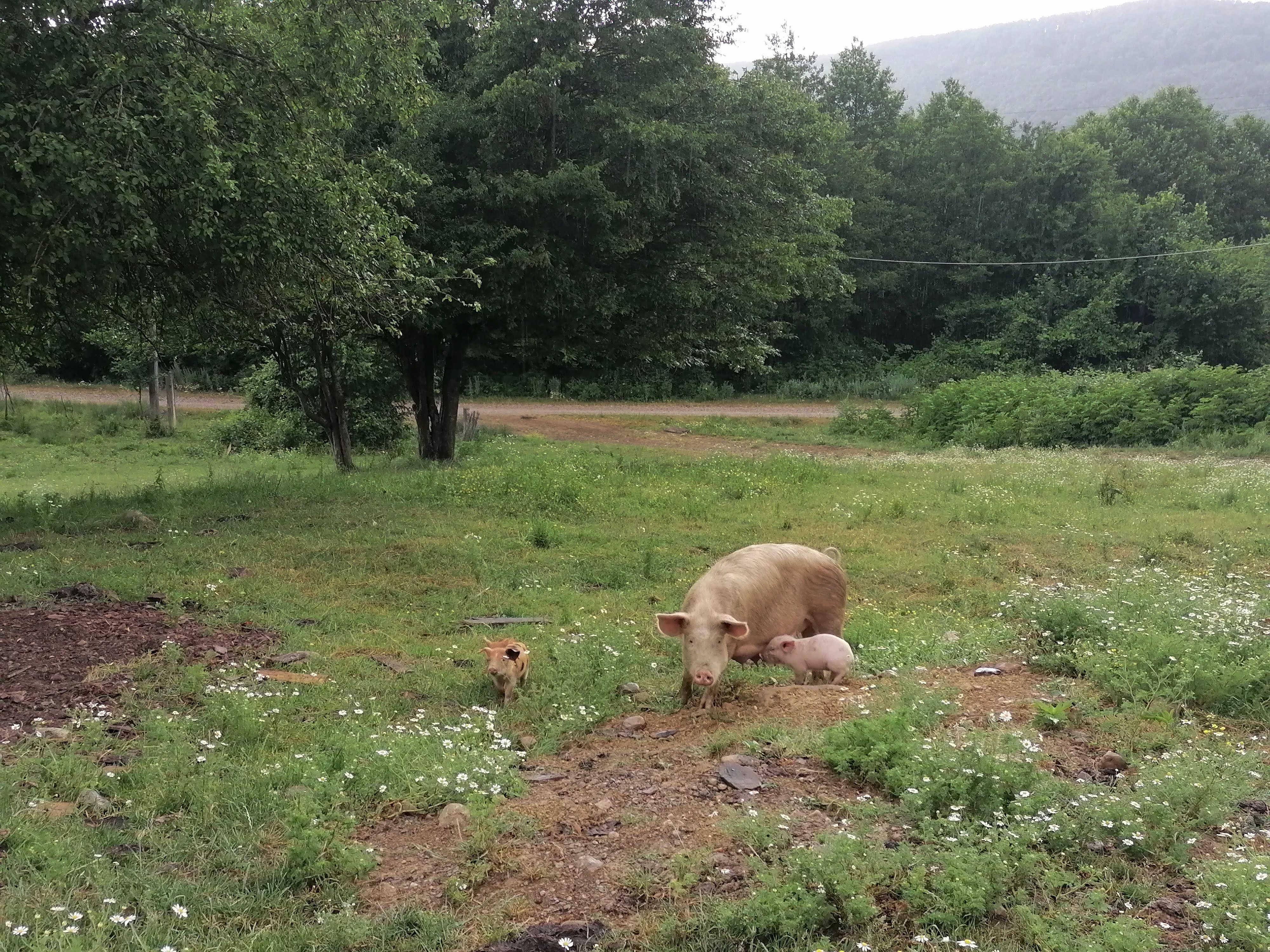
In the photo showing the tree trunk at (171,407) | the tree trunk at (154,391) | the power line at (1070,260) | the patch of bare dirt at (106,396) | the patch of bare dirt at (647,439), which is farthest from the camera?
the power line at (1070,260)

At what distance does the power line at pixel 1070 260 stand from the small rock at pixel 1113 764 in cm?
4227

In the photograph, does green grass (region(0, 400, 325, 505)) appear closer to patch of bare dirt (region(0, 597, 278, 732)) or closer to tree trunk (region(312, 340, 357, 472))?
tree trunk (region(312, 340, 357, 472))

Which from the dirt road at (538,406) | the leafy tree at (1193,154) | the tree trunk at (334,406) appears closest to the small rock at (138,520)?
the tree trunk at (334,406)

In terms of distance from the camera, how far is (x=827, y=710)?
21.8 feet

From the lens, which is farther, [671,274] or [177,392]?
[177,392]

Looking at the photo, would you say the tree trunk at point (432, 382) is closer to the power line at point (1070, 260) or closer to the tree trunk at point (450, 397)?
the tree trunk at point (450, 397)

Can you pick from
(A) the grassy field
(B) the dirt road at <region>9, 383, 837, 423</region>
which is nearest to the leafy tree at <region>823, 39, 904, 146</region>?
(B) the dirt road at <region>9, 383, 837, 423</region>

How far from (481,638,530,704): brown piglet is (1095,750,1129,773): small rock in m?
3.66

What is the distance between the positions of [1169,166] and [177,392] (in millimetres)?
52528

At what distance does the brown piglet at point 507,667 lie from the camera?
23.0 ft

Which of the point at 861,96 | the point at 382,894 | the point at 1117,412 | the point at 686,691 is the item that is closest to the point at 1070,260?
the point at 861,96

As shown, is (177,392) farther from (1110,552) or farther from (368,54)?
(1110,552)

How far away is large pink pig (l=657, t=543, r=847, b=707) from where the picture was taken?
280 inches

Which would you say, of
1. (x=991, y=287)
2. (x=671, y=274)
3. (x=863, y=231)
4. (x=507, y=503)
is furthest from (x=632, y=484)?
(x=991, y=287)
